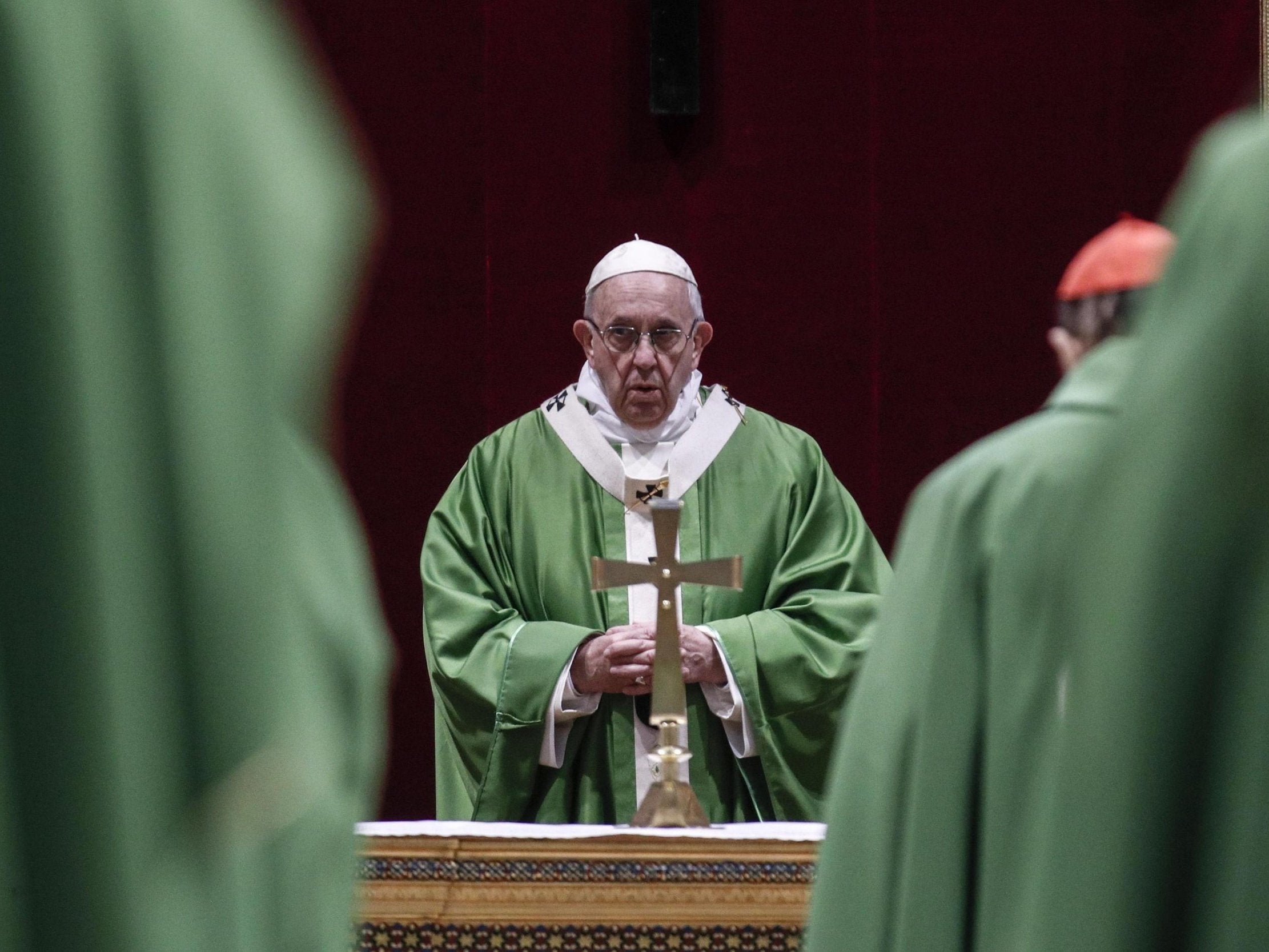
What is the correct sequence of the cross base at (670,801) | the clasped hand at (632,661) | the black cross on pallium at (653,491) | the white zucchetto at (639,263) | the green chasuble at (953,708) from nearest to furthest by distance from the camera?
the green chasuble at (953,708), the cross base at (670,801), the clasped hand at (632,661), the black cross on pallium at (653,491), the white zucchetto at (639,263)

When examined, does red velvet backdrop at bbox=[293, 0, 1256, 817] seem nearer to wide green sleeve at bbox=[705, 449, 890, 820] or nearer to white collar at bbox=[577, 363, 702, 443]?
white collar at bbox=[577, 363, 702, 443]

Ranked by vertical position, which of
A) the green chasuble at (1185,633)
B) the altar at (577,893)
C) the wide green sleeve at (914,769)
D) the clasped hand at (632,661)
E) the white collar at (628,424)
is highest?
the green chasuble at (1185,633)

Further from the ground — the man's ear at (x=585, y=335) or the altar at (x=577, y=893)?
the man's ear at (x=585, y=335)

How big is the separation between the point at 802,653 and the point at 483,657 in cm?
76

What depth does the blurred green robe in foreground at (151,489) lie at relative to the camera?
0.90m

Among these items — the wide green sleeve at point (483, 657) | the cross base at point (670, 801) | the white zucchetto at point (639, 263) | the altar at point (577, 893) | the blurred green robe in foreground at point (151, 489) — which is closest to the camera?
the blurred green robe in foreground at point (151, 489)

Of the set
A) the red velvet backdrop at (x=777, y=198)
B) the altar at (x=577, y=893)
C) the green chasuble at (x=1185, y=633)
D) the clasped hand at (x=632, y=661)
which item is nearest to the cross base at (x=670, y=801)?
the altar at (x=577, y=893)

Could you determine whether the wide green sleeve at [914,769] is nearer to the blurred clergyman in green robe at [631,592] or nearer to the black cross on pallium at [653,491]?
the blurred clergyman in green robe at [631,592]

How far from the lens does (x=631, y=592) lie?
5.00 m

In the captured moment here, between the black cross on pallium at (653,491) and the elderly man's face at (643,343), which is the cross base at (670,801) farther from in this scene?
the elderly man's face at (643,343)

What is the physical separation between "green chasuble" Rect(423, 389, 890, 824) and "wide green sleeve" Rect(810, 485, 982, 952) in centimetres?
230

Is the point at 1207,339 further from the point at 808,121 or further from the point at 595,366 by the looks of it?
the point at 808,121

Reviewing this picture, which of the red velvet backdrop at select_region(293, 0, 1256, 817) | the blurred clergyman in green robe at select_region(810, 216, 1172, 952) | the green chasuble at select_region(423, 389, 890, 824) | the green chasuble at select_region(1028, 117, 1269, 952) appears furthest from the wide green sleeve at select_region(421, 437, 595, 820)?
the green chasuble at select_region(1028, 117, 1269, 952)

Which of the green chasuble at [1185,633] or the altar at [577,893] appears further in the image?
the altar at [577,893]
